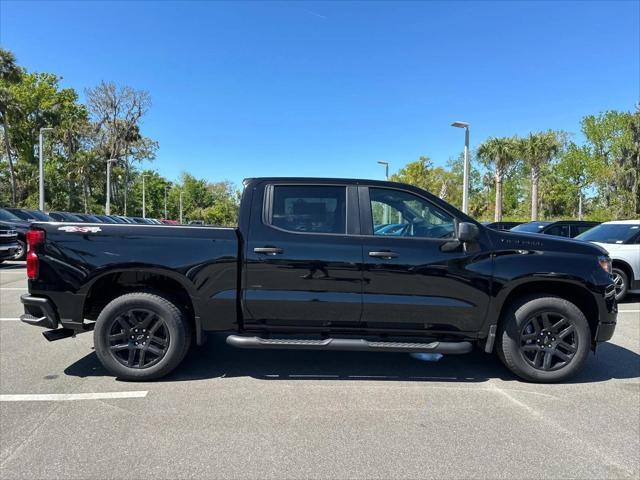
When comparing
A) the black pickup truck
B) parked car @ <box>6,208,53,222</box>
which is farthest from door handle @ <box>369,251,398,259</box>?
parked car @ <box>6,208,53,222</box>

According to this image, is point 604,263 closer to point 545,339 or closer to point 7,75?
point 545,339

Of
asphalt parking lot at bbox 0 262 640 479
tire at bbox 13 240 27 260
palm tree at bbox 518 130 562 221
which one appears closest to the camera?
asphalt parking lot at bbox 0 262 640 479

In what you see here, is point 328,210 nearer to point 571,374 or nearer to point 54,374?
point 571,374

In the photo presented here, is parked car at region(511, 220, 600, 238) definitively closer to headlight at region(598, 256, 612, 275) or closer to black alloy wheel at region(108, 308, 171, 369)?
headlight at region(598, 256, 612, 275)

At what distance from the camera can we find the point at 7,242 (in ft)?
41.8

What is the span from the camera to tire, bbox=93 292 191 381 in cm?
418

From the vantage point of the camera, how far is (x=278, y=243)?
13.5ft

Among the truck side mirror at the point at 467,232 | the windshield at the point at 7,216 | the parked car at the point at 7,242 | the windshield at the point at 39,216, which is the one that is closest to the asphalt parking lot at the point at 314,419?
the truck side mirror at the point at 467,232

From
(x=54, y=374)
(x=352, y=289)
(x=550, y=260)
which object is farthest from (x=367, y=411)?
(x=54, y=374)

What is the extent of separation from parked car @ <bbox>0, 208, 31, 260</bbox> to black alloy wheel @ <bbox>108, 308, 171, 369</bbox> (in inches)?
447

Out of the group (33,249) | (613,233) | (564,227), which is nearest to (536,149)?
(564,227)

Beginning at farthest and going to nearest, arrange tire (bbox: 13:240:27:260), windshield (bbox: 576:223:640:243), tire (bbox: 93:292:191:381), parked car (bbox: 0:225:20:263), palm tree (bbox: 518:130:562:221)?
palm tree (bbox: 518:130:562:221)
tire (bbox: 13:240:27:260)
parked car (bbox: 0:225:20:263)
windshield (bbox: 576:223:640:243)
tire (bbox: 93:292:191:381)

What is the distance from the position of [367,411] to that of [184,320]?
1.92 meters

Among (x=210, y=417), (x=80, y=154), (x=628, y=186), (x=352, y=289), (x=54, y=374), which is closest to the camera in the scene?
(x=210, y=417)
